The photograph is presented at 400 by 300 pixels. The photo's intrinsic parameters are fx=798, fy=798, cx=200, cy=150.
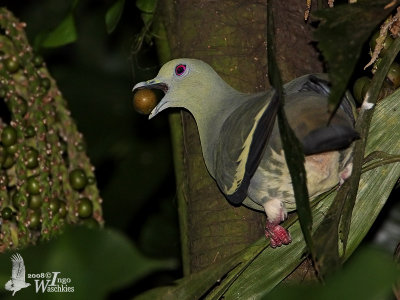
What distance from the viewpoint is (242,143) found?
198cm

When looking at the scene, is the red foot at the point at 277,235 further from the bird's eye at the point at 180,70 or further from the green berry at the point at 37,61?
the green berry at the point at 37,61

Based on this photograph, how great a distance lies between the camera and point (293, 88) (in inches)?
85.4

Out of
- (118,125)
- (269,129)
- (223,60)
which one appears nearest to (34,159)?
(223,60)

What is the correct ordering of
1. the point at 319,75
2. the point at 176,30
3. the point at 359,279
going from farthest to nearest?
the point at 176,30, the point at 319,75, the point at 359,279

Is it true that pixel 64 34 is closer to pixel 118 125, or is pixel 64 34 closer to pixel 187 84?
pixel 187 84

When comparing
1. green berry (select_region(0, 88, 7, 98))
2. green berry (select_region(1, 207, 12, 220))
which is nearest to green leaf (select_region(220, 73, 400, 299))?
green berry (select_region(1, 207, 12, 220))

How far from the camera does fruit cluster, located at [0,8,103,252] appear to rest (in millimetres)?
2219

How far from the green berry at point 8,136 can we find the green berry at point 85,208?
270 millimetres

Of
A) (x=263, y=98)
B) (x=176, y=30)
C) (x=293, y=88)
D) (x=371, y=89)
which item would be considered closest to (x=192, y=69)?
(x=176, y=30)

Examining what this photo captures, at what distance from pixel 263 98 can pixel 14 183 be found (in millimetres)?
881

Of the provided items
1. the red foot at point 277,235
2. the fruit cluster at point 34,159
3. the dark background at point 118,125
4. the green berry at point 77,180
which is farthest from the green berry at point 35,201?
the dark background at point 118,125

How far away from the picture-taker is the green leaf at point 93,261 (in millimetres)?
1341

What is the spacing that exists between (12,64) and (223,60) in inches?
24.6

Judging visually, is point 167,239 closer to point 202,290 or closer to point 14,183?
point 14,183
